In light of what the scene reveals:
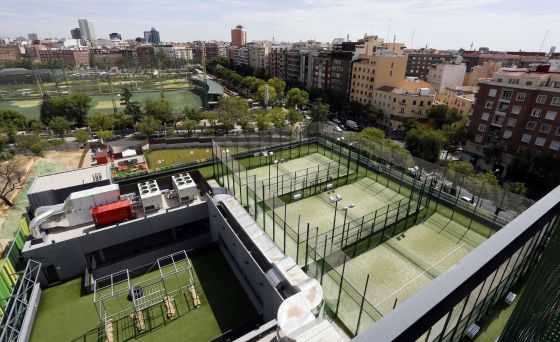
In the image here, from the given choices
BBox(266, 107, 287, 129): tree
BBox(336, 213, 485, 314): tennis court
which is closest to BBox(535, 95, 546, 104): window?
BBox(336, 213, 485, 314): tennis court

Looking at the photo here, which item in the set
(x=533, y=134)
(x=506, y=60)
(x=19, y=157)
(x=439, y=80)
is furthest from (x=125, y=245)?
(x=506, y=60)

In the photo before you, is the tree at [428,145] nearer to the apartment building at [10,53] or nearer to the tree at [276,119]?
the tree at [276,119]

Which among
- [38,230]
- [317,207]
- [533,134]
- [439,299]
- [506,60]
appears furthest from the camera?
[506,60]

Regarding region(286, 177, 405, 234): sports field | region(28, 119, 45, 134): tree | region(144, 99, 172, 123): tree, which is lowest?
region(28, 119, 45, 134): tree

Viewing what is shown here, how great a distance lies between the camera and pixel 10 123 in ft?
137

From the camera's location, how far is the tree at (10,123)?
1523 inches

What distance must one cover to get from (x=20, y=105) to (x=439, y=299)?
9200 cm

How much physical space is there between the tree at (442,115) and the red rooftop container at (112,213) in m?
43.0

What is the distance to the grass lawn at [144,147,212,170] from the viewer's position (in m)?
32.8

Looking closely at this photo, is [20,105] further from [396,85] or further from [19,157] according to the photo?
[396,85]

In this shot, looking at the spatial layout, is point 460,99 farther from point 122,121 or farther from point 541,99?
point 122,121

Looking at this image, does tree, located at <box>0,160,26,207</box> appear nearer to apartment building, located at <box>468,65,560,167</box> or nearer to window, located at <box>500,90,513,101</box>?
apartment building, located at <box>468,65,560,167</box>

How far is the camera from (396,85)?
50625mm

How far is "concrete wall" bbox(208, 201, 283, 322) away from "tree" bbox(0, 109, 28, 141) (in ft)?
126
